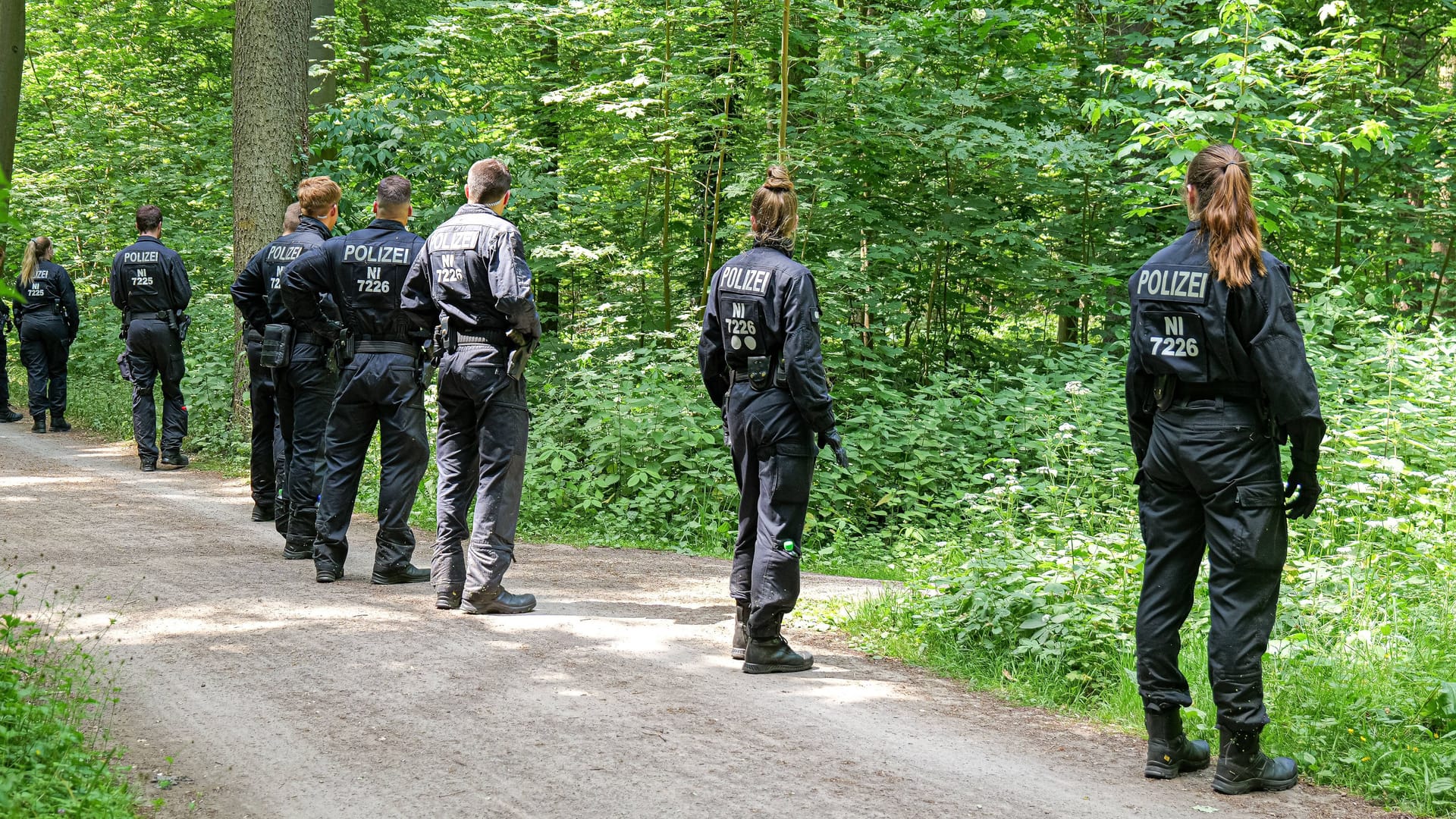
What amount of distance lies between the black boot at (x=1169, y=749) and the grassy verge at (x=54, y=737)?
3519 mm

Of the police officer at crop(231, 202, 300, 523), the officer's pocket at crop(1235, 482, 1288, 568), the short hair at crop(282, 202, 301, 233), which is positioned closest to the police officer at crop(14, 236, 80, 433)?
the police officer at crop(231, 202, 300, 523)

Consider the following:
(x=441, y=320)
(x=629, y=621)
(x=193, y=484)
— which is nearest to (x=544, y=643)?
(x=629, y=621)

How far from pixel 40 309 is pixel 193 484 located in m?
5.59

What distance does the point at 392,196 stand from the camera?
6711 mm

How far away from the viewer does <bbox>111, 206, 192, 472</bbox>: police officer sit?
35.7 ft

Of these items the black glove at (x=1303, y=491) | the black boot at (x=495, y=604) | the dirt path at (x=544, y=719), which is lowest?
the dirt path at (x=544, y=719)

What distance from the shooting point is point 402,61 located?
11547 mm

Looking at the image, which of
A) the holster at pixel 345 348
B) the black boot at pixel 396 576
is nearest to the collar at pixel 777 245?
the holster at pixel 345 348

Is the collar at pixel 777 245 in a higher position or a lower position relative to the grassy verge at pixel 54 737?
higher

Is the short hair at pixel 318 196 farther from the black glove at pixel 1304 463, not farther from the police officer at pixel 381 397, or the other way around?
the black glove at pixel 1304 463

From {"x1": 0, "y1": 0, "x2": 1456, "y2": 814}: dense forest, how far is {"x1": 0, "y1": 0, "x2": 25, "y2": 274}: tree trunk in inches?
A: 2.4

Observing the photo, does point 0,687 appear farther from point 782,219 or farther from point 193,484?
point 193,484

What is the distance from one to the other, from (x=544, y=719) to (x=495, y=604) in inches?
70.0

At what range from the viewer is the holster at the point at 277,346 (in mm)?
7547
